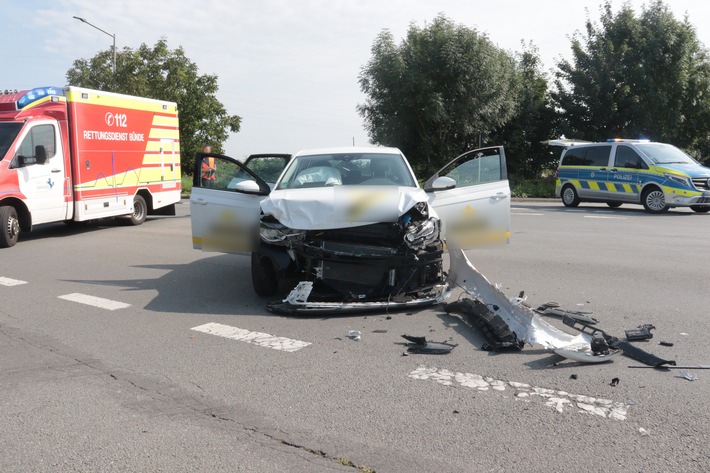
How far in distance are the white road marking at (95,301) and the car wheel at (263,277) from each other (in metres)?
1.42

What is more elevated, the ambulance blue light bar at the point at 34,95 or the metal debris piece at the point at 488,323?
the ambulance blue light bar at the point at 34,95

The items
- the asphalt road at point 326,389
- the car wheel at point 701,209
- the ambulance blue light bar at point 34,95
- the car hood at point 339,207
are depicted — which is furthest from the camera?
the car wheel at point 701,209

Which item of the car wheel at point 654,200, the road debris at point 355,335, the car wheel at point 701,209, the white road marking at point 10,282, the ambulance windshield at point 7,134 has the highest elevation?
the ambulance windshield at point 7,134

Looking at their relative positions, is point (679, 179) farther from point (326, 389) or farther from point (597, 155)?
point (326, 389)

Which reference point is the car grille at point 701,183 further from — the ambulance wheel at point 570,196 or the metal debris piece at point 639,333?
the metal debris piece at point 639,333

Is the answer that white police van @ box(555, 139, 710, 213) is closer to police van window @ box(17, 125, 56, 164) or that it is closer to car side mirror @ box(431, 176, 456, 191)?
car side mirror @ box(431, 176, 456, 191)

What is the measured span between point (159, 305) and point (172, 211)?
10543 mm

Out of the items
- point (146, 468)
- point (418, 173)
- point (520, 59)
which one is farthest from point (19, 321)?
point (520, 59)

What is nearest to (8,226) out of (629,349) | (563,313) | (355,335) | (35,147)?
(35,147)

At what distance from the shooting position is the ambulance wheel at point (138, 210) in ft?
51.8

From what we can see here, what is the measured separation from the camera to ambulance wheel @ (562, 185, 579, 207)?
20562 millimetres

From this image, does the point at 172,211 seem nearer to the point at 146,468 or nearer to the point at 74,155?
the point at 74,155

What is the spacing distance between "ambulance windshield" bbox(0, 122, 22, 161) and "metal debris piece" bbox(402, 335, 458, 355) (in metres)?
9.63

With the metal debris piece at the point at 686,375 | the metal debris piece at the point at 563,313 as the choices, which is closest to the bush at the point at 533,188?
the metal debris piece at the point at 563,313
